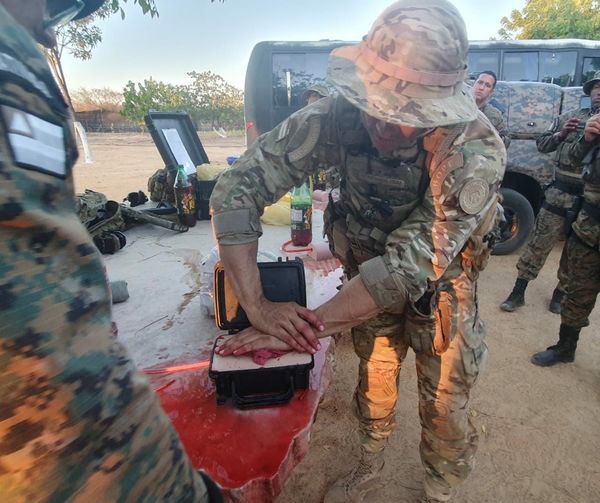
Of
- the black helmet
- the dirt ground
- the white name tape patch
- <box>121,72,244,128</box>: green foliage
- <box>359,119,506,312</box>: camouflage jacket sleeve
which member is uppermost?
<box>121,72,244,128</box>: green foliage

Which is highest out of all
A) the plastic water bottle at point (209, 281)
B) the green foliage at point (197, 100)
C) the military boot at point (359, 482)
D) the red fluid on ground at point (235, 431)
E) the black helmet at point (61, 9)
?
the green foliage at point (197, 100)

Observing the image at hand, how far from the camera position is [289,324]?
1390 millimetres

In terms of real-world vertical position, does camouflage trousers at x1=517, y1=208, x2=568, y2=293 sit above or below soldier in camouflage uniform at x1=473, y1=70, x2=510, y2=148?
below

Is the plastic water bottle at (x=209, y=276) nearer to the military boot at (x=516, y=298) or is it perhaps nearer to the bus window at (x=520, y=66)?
the military boot at (x=516, y=298)

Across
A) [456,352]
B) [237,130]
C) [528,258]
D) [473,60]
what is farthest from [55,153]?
[237,130]

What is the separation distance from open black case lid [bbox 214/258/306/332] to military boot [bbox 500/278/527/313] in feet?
9.93

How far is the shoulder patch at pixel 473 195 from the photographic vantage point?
1247 mm

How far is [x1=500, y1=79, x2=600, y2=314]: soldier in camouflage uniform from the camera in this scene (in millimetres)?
3350

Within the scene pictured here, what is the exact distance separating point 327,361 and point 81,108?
128 feet

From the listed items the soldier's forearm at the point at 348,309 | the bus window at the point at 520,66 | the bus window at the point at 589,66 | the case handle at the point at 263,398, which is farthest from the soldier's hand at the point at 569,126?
the bus window at the point at 589,66

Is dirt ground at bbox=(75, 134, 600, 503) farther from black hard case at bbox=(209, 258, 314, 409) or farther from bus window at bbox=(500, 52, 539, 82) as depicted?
bus window at bbox=(500, 52, 539, 82)

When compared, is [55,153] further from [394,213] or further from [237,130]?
[237,130]

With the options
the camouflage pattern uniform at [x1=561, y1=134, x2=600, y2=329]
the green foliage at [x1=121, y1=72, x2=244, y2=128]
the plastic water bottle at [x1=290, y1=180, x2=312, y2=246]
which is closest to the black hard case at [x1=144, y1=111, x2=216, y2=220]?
the plastic water bottle at [x1=290, y1=180, x2=312, y2=246]

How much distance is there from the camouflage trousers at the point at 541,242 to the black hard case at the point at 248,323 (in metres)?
2.98
